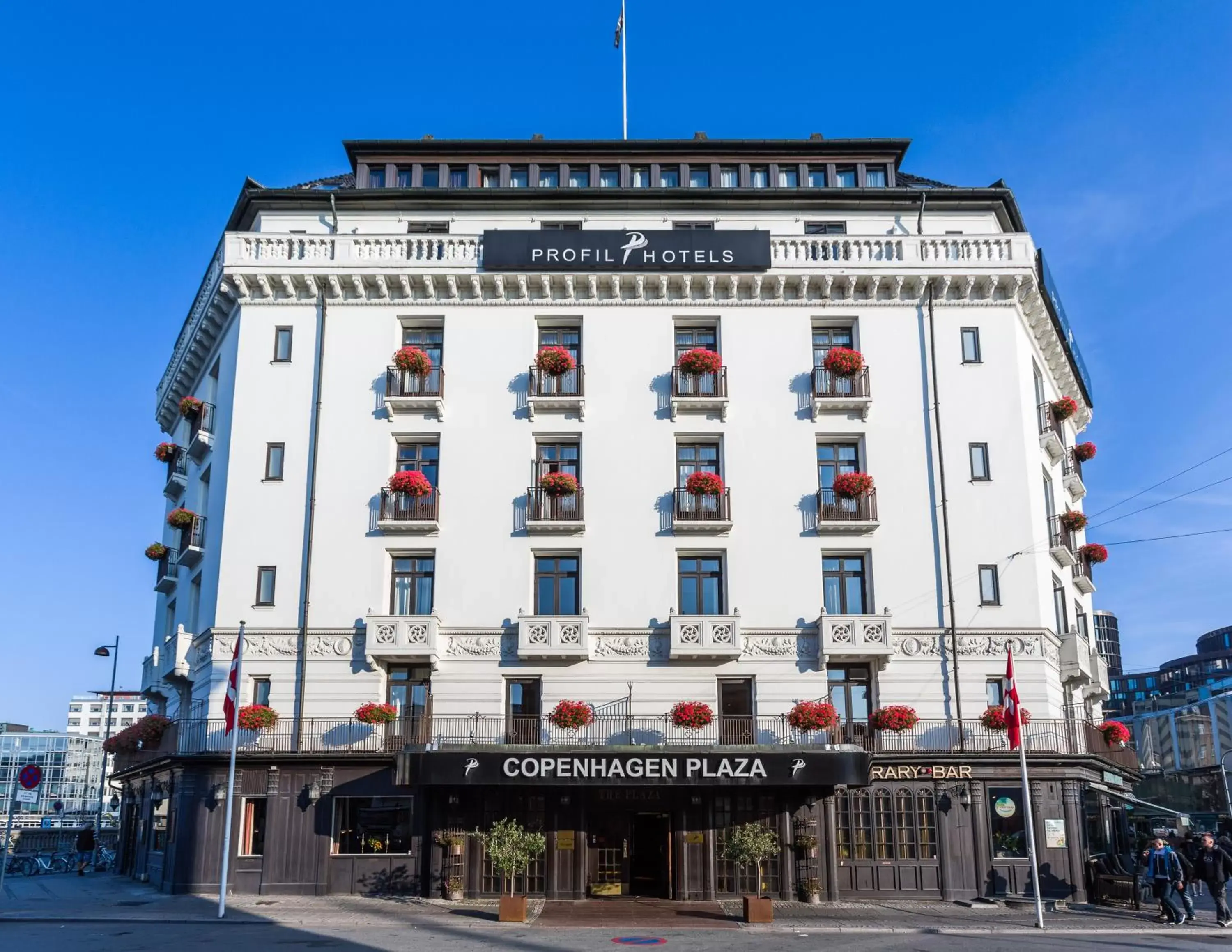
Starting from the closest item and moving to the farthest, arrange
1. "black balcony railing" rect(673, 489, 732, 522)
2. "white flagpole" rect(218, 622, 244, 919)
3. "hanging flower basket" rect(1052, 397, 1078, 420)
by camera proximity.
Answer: "white flagpole" rect(218, 622, 244, 919) < "black balcony railing" rect(673, 489, 732, 522) < "hanging flower basket" rect(1052, 397, 1078, 420)

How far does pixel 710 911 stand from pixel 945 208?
22997 mm

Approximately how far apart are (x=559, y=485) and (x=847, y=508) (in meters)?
8.16

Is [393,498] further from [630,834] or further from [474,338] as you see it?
[630,834]

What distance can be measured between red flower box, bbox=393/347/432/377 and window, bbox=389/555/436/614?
5409 millimetres

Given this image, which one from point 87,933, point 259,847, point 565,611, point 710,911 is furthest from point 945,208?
point 87,933

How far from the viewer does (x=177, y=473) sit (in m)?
38.9

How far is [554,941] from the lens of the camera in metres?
21.8

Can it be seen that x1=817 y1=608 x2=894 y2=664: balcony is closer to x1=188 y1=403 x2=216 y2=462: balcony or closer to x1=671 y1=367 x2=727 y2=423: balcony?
x1=671 y1=367 x2=727 y2=423: balcony

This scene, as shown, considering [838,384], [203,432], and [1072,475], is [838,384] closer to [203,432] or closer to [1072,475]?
[1072,475]

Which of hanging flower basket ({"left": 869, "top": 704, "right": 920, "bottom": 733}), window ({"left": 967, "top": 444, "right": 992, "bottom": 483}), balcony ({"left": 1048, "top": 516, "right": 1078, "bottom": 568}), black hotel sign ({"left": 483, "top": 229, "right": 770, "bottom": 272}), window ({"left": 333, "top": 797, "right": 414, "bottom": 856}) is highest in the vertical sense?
black hotel sign ({"left": 483, "top": 229, "right": 770, "bottom": 272})

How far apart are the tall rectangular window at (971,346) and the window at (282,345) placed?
20.2 m

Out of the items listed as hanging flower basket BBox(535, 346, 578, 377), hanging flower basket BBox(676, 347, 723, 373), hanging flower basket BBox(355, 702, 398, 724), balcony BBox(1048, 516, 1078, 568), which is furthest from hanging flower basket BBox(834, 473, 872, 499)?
hanging flower basket BBox(355, 702, 398, 724)

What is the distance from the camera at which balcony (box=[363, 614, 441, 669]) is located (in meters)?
29.9

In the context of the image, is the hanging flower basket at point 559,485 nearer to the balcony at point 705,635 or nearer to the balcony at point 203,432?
the balcony at point 705,635
